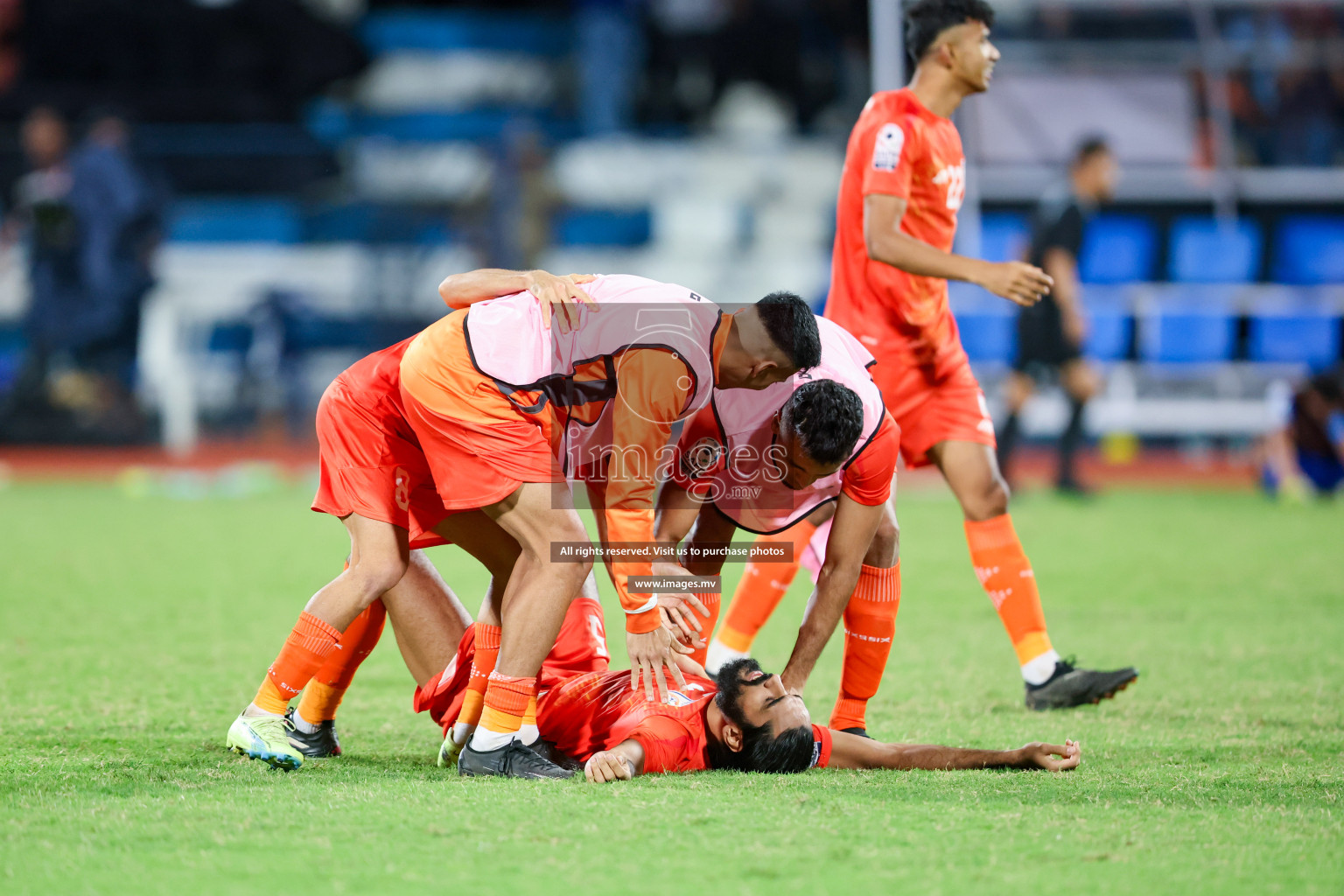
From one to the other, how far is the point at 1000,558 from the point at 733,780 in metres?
1.76

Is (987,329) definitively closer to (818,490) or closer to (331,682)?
(818,490)

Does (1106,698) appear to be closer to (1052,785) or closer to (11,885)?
(1052,785)

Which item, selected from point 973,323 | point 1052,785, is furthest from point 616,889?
point 973,323

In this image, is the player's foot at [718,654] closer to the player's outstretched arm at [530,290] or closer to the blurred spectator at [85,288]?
the player's outstretched arm at [530,290]

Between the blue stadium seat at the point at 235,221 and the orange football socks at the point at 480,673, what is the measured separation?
1390 centimetres

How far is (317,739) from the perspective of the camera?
4414 millimetres

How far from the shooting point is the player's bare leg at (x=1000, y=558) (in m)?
5.28

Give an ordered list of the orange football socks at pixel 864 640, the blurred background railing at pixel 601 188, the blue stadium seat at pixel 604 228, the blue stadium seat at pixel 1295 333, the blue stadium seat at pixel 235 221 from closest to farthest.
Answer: the orange football socks at pixel 864 640
the blue stadium seat at pixel 1295 333
the blurred background railing at pixel 601 188
the blue stadium seat at pixel 235 221
the blue stadium seat at pixel 604 228

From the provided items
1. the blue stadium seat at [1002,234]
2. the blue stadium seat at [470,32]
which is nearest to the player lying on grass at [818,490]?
the blue stadium seat at [1002,234]

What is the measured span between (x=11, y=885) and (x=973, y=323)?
43.5ft

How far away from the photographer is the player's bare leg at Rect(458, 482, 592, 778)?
4.05 meters

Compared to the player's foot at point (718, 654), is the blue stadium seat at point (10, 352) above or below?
above

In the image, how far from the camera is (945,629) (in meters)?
6.80

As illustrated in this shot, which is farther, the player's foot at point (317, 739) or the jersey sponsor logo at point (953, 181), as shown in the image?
the jersey sponsor logo at point (953, 181)
